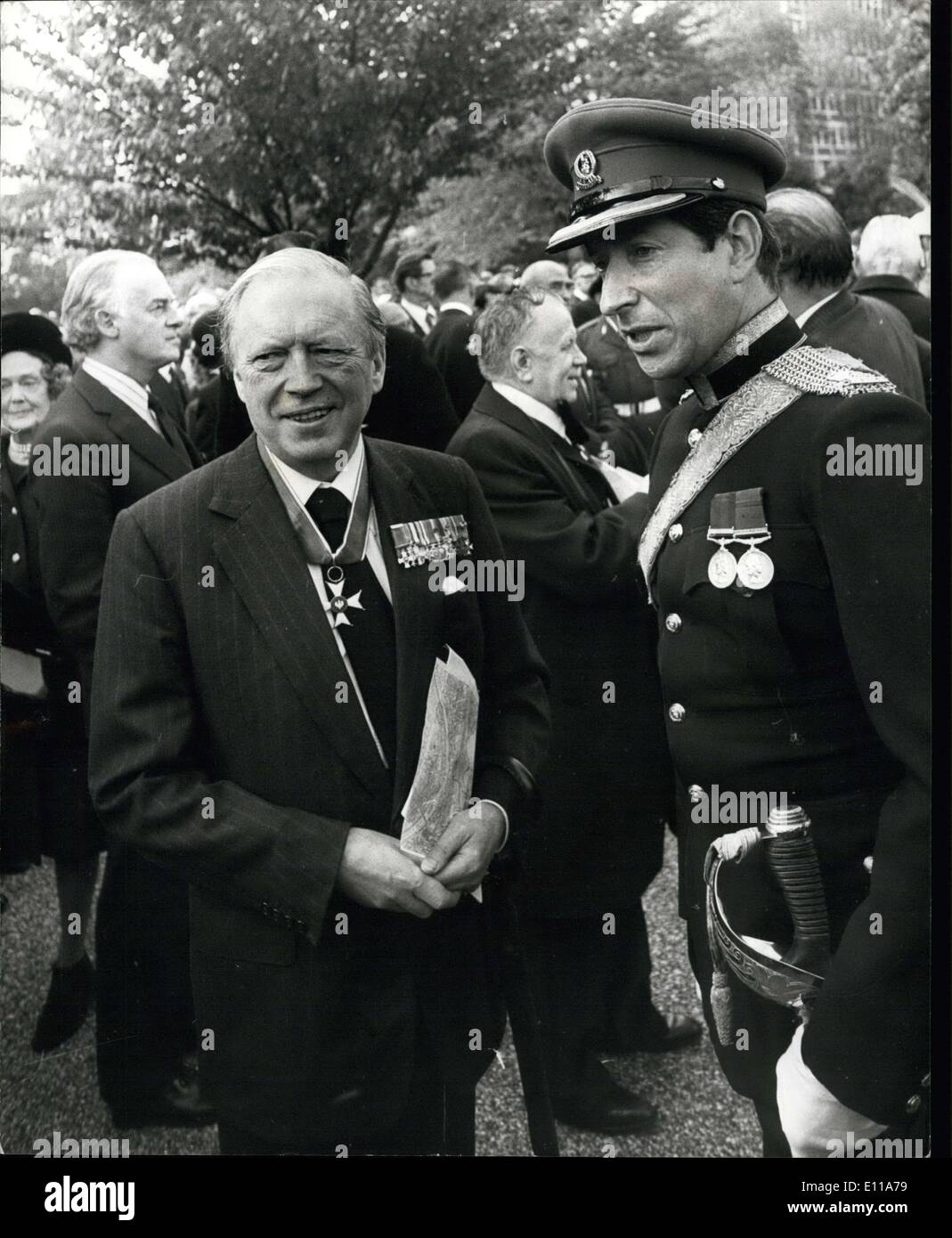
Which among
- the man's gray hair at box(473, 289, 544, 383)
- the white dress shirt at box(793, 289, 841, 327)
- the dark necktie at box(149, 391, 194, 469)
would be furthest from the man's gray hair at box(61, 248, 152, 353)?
the white dress shirt at box(793, 289, 841, 327)

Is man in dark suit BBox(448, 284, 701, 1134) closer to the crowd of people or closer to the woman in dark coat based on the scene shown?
the crowd of people

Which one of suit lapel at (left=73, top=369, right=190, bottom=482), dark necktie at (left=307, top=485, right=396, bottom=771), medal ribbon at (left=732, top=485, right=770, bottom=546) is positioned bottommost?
dark necktie at (left=307, top=485, right=396, bottom=771)

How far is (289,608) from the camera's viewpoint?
2531 millimetres

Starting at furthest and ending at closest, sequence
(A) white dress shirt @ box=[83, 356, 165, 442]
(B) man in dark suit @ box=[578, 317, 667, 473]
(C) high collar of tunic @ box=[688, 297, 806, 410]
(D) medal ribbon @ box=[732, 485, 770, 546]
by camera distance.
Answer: (B) man in dark suit @ box=[578, 317, 667, 473], (A) white dress shirt @ box=[83, 356, 165, 442], (C) high collar of tunic @ box=[688, 297, 806, 410], (D) medal ribbon @ box=[732, 485, 770, 546]

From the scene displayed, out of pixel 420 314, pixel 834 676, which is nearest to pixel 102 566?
pixel 420 314

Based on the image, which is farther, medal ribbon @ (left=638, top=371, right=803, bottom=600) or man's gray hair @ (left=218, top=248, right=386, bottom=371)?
man's gray hair @ (left=218, top=248, right=386, bottom=371)

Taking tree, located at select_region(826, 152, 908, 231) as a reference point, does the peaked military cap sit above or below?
below

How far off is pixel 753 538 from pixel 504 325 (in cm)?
123

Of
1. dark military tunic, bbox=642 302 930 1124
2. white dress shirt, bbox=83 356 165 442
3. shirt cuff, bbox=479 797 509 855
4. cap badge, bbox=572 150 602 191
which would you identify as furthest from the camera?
white dress shirt, bbox=83 356 165 442

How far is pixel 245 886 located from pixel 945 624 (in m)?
1.47

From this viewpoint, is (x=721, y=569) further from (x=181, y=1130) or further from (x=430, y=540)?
(x=181, y=1130)

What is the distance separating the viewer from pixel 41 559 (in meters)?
3.12

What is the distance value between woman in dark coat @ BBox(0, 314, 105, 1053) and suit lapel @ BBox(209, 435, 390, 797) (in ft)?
2.67

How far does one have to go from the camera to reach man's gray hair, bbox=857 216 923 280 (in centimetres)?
342
